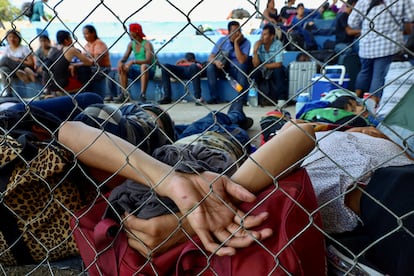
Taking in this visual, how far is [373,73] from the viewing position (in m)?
3.01

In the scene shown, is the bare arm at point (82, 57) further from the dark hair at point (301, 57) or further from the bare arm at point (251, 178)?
the bare arm at point (251, 178)

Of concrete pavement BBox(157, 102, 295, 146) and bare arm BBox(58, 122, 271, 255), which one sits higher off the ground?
bare arm BBox(58, 122, 271, 255)

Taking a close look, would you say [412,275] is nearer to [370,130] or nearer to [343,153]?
[343,153]

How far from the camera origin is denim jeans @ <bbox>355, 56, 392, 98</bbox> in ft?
9.39

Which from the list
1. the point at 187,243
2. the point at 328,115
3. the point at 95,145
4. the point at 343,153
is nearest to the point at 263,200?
the point at 187,243

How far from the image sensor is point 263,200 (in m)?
0.77

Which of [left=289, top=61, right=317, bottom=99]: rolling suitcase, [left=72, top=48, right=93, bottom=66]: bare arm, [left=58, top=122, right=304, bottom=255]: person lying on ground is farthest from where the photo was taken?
[left=289, top=61, right=317, bottom=99]: rolling suitcase

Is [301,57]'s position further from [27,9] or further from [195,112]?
[27,9]

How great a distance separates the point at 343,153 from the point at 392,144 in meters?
0.28

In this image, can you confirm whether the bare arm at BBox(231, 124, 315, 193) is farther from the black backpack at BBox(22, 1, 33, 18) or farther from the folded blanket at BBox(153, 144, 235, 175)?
the black backpack at BBox(22, 1, 33, 18)

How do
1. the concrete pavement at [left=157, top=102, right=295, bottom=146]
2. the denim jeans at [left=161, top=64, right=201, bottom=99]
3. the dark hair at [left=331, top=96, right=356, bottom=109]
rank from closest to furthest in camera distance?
the dark hair at [left=331, top=96, right=356, bottom=109] → the concrete pavement at [left=157, top=102, right=295, bottom=146] → the denim jeans at [left=161, top=64, right=201, bottom=99]

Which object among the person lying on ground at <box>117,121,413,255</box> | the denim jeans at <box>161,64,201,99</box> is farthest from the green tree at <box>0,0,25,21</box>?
the denim jeans at <box>161,64,201,99</box>

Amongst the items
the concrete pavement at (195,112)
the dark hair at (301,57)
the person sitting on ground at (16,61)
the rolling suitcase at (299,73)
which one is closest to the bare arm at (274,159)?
the concrete pavement at (195,112)

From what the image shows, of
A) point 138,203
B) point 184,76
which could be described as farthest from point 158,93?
point 138,203
